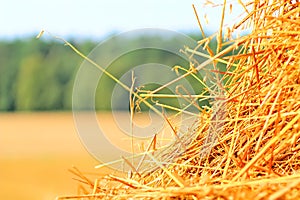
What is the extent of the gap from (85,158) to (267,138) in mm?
12905

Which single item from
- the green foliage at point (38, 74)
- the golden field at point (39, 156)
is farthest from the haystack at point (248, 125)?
the green foliage at point (38, 74)

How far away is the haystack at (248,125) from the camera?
4.58 feet

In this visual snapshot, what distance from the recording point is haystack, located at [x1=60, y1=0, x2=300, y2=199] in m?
1.40

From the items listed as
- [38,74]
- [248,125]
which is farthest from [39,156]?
[248,125]

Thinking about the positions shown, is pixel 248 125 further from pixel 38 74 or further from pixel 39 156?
pixel 38 74

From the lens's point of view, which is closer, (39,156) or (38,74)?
Result: (39,156)

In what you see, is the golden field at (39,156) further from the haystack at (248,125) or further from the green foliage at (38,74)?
the haystack at (248,125)

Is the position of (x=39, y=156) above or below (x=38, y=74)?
below

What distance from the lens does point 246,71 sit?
5.30 ft

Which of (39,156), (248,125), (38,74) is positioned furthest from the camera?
(38,74)

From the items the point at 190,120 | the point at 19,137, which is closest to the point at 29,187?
the point at 190,120

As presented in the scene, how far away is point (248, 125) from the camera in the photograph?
160cm

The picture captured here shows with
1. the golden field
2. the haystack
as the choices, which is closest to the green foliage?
the golden field

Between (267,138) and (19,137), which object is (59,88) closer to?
(19,137)
